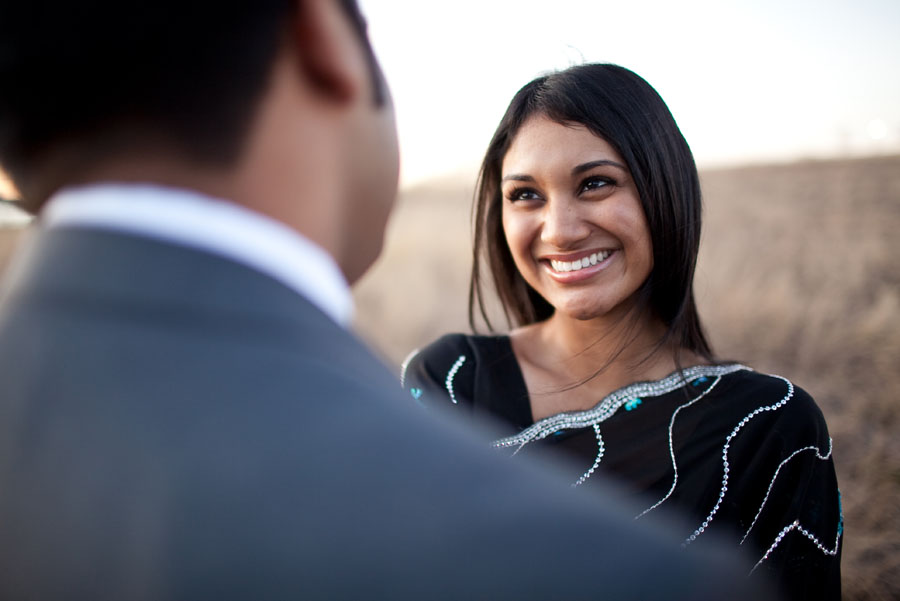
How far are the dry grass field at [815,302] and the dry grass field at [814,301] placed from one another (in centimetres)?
1

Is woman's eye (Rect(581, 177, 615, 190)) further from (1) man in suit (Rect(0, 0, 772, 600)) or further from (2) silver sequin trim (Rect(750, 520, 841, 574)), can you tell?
(1) man in suit (Rect(0, 0, 772, 600))

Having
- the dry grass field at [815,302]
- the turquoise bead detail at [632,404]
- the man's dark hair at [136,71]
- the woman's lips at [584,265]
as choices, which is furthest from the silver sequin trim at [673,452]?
the dry grass field at [815,302]

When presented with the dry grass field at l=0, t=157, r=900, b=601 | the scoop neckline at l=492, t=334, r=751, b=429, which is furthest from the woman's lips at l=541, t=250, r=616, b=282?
the dry grass field at l=0, t=157, r=900, b=601

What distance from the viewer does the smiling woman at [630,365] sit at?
1.68 meters

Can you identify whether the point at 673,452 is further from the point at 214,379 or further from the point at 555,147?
the point at 214,379

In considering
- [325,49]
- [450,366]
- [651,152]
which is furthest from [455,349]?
[325,49]

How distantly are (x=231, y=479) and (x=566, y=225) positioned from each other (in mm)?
1588

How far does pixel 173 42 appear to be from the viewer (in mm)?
535

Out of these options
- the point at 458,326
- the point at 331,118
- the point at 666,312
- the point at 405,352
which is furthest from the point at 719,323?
the point at 331,118

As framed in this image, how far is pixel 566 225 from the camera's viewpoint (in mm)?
1892

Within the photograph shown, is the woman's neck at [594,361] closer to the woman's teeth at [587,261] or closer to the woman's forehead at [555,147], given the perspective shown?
the woman's teeth at [587,261]

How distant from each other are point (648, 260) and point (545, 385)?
1.85ft

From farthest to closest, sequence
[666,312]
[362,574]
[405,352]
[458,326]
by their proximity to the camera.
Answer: [458,326] < [405,352] < [666,312] < [362,574]

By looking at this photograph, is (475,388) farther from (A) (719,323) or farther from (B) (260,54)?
(A) (719,323)
